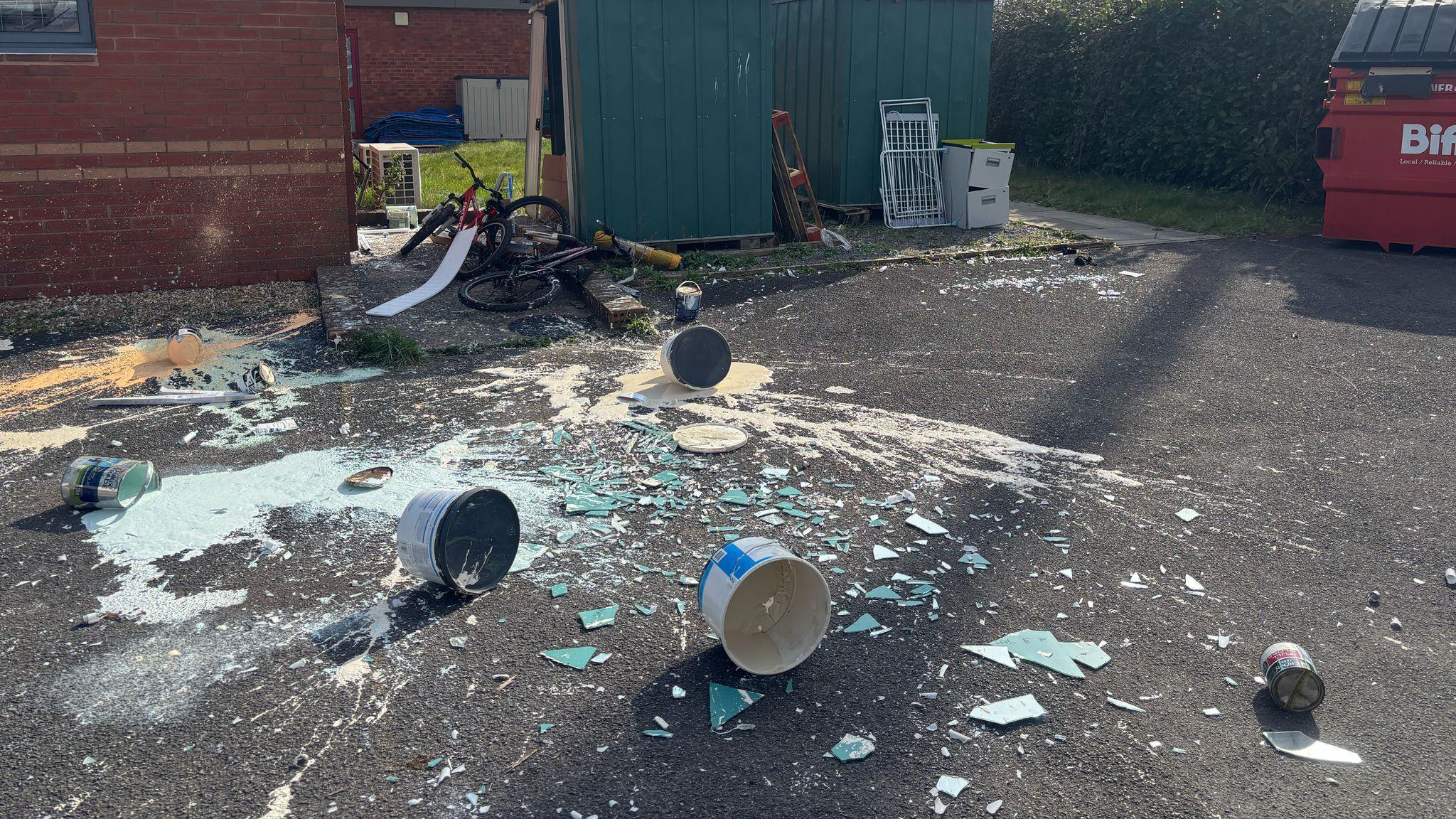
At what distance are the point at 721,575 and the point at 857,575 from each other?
33.7 inches

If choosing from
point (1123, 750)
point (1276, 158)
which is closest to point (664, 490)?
point (1123, 750)

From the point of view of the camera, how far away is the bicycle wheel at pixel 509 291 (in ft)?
25.6

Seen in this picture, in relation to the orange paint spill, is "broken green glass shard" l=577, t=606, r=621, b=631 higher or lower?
lower

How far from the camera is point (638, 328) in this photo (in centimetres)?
744

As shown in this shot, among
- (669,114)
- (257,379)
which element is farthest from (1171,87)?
(257,379)

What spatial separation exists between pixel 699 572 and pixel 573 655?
2.36ft

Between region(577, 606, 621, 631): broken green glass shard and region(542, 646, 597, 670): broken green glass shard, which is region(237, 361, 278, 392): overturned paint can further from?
region(542, 646, 597, 670): broken green glass shard

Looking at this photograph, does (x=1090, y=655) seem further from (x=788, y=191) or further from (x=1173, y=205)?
(x=1173, y=205)

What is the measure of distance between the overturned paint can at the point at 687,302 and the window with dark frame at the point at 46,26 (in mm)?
4599

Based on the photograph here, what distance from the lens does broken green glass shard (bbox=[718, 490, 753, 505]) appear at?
4617 millimetres

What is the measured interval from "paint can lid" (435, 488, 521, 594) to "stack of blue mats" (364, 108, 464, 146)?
61.1 ft

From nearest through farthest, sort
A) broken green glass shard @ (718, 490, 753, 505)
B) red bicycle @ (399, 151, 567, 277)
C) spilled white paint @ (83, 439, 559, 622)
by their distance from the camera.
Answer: spilled white paint @ (83, 439, 559, 622) < broken green glass shard @ (718, 490, 753, 505) < red bicycle @ (399, 151, 567, 277)

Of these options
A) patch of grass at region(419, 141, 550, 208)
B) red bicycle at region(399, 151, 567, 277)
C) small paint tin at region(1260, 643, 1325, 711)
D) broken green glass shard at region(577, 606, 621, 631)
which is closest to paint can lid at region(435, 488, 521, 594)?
broken green glass shard at region(577, 606, 621, 631)

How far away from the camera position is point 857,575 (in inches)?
158
